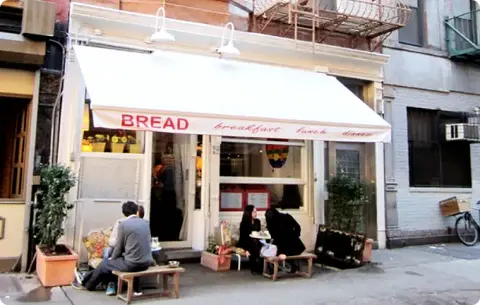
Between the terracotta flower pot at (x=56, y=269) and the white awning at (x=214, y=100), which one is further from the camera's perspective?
the terracotta flower pot at (x=56, y=269)

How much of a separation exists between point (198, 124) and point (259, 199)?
11.7 ft

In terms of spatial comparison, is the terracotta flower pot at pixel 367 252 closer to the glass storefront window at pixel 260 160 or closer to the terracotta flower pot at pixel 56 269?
the glass storefront window at pixel 260 160

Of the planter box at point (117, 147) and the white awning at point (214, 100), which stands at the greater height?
the white awning at point (214, 100)

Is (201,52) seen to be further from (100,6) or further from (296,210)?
(296,210)

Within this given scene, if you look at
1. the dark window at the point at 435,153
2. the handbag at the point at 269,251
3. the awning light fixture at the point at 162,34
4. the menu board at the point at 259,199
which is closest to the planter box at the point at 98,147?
the awning light fixture at the point at 162,34

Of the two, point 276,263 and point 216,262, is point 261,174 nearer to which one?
point 216,262

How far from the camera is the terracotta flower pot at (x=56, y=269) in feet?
21.8

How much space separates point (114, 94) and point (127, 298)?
270 centimetres

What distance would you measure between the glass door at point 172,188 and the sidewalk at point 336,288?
92cm

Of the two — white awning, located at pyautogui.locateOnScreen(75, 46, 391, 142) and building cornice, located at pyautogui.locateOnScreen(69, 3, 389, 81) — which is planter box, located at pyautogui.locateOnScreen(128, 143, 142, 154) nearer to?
white awning, located at pyautogui.locateOnScreen(75, 46, 391, 142)

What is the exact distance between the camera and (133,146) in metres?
8.62

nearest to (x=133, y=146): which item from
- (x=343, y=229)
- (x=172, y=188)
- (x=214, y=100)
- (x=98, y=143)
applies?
(x=98, y=143)

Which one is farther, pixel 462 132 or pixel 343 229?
pixel 462 132

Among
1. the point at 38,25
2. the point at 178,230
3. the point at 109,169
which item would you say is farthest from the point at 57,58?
the point at 178,230
